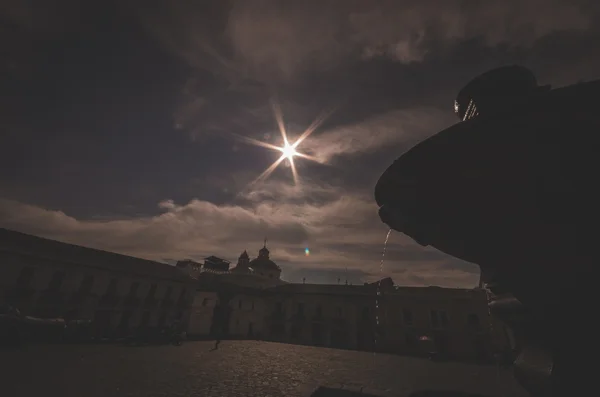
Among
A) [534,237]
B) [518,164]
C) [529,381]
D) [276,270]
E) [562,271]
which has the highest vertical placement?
[276,270]

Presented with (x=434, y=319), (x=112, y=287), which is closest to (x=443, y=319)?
(x=434, y=319)

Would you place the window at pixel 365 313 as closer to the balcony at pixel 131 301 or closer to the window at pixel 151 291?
the window at pixel 151 291

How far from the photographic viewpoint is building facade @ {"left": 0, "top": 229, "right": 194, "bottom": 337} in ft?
60.5

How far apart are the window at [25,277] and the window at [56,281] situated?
122cm

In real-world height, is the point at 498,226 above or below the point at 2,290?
above

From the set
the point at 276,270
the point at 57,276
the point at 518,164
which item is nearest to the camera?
the point at 518,164

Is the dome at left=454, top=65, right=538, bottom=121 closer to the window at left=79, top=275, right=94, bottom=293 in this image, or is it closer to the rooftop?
the rooftop

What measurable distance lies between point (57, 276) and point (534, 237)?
91.5ft

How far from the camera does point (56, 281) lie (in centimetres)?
2011

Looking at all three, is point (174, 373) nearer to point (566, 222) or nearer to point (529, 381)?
point (529, 381)

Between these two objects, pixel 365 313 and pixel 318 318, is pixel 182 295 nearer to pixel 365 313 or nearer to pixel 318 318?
pixel 318 318

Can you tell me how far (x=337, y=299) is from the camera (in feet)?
104

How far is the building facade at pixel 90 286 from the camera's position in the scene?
60.5 feet

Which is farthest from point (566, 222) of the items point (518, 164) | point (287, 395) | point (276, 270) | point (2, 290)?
point (276, 270)
